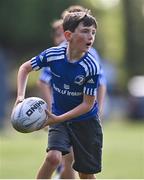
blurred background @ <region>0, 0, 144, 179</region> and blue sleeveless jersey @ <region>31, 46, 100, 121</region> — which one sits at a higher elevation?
blue sleeveless jersey @ <region>31, 46, 100, 121</region>

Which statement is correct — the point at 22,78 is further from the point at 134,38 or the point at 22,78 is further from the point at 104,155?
the point at 134,38

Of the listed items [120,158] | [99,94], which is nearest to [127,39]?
[120,158]

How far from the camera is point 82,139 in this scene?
32.6ft

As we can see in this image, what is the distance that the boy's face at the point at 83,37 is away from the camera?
955cm

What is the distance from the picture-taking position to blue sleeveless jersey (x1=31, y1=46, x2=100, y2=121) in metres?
9.59

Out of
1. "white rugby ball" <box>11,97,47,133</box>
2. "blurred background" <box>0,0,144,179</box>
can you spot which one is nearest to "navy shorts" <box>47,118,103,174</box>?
"white rugby ball" <box>11,97,47,133</box>

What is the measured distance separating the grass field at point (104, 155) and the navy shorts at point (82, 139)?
353 cm

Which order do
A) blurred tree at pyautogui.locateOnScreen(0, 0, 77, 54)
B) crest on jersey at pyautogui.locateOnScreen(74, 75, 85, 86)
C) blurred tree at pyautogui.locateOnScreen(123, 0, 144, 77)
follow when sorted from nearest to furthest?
crest on jersey at pyautogui.locateOnScreen(74, 75, 85, 86) → blurred tree at pyautogui.locateOnScreen(0, 0, 77, 54) → blurred tree at pyautogui.locateOnScreen(123, 0, 144, 77)

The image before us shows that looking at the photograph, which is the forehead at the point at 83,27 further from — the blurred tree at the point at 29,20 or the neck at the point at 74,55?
the blurred tree at the point at 29,20

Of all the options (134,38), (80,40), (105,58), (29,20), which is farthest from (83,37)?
(105,58)

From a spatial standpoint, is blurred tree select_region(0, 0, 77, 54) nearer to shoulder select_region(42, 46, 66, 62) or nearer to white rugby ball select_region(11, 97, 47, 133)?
shoulder select_region(42, 46, 66, 62)

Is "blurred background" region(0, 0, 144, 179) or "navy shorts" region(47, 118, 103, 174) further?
"blurred background" region(0, 0, 144, 179)

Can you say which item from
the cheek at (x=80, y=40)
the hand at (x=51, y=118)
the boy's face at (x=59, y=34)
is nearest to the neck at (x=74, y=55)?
the cheek at (x=80, y=40)

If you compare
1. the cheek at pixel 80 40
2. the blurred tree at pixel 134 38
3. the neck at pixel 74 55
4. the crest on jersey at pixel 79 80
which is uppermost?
the cheek at pixel 80 40
